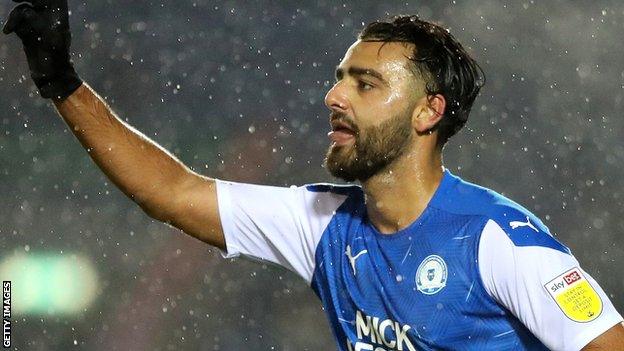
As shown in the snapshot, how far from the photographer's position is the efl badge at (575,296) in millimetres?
3143

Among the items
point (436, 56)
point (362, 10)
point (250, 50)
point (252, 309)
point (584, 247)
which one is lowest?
point (252, 309)

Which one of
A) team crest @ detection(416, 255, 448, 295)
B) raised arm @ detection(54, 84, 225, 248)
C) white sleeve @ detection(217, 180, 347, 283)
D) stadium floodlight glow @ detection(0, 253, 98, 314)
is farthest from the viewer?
stadium floodlight glow @ detection(0, 253, 98, 314)

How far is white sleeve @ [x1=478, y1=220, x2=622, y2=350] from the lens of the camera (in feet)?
10.3

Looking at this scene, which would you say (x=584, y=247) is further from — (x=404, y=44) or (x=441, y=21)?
(x=404, y=44)

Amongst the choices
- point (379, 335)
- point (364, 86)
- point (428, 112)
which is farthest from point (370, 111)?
point (379, 335)

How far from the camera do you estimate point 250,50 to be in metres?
8.12

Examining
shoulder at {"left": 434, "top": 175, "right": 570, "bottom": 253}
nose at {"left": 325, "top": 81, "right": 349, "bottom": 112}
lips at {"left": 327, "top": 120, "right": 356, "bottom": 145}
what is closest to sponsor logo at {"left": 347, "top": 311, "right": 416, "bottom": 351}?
shoulder at {"left": 434, "top": 175, "right": 570, "bottom": 253}

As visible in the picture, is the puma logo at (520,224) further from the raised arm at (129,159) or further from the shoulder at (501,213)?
the raised arm at (129,159)

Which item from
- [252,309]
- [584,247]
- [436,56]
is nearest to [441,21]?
[584,247]

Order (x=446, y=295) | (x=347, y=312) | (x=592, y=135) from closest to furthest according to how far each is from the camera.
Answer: (x=446, y=295), (x=347, y=312), (x=592, y=135)

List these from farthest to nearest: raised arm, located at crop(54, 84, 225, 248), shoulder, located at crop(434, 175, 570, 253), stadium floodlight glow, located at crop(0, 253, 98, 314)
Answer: stadium floodlight glow, located at crop(0, 253, 98, 314)
raised arm, located at crop(54, 84, 225, 248)
shoulder, located at crop(434, 175, 570, 253)

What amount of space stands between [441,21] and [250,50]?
1.50 m

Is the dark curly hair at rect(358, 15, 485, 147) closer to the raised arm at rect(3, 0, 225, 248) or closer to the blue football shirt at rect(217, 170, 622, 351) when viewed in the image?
the blue football shirt at rect(217, 170, 622, 351)

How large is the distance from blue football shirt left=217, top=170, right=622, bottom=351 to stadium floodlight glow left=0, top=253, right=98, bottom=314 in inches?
173
